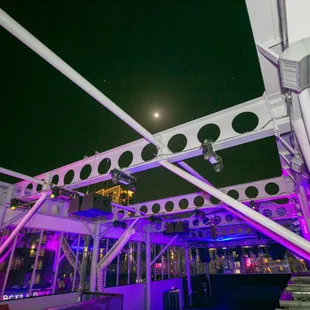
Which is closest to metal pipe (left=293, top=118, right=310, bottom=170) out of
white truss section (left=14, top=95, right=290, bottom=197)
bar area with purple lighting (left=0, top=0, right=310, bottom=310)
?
bar area with purple lighting (left=0, top=0, right=310, bottom=310)

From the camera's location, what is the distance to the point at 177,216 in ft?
35.6

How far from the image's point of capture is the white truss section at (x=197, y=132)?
9.54 feet

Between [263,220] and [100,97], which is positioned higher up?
[100,97]

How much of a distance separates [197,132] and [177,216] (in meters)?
8.09

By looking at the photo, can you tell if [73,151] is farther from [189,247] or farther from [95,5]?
[189,247]

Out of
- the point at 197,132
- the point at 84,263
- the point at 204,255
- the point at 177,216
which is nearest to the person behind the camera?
the point at 197,132

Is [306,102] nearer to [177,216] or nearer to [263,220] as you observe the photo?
[263,220]

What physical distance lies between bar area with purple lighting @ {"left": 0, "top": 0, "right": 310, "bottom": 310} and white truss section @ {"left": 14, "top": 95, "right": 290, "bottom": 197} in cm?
2

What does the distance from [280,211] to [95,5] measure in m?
9.58

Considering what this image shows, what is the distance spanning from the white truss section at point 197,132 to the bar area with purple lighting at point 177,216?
0.02 m

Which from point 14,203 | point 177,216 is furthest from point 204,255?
point 14,203

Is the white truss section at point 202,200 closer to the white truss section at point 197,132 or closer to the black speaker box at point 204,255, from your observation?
the white truss section at point 197,132

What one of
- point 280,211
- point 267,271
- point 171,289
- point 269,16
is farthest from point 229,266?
point 269,16

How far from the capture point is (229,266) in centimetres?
1919
